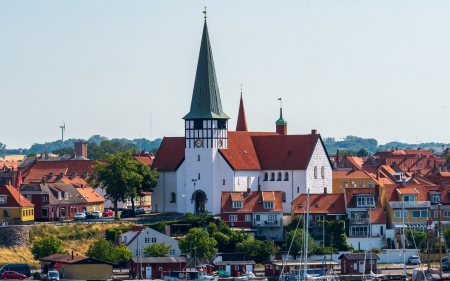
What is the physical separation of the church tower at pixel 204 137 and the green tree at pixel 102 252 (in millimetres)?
17548

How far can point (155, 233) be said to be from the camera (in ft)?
310

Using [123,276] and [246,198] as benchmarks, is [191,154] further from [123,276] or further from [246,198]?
[123,276]

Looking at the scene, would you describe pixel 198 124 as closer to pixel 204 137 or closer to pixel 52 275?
pixel 204 137

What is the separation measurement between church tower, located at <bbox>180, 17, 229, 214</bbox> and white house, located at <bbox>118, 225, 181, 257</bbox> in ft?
39.3

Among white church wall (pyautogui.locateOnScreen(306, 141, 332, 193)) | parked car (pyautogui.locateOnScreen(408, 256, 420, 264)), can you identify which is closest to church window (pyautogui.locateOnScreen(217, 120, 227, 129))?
white church wall (pyautogui.locateOnScreen(306, 141, 332, 193))

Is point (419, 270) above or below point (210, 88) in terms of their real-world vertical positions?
below

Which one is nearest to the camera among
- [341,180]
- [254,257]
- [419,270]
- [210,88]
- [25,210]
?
[419,270]

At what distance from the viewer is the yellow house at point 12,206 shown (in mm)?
98375

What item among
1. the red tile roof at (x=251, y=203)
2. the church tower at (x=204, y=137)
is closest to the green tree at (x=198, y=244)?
the red tile roof at (x=251, y=203)

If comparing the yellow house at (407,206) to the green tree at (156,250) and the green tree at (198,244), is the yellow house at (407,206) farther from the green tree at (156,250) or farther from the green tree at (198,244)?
the green tree at (156,250)

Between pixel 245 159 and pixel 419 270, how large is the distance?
27074 mm

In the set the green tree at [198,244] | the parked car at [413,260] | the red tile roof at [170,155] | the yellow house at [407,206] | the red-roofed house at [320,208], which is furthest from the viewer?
the red tile roof at [170,155]

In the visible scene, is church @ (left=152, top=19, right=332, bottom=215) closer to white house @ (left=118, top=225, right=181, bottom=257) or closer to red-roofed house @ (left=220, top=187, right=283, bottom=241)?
red-roofed house @ (left=220, top=187, right=283, bottom=241)

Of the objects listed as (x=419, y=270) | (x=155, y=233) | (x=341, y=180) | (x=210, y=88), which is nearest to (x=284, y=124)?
(x=341, y=180)
